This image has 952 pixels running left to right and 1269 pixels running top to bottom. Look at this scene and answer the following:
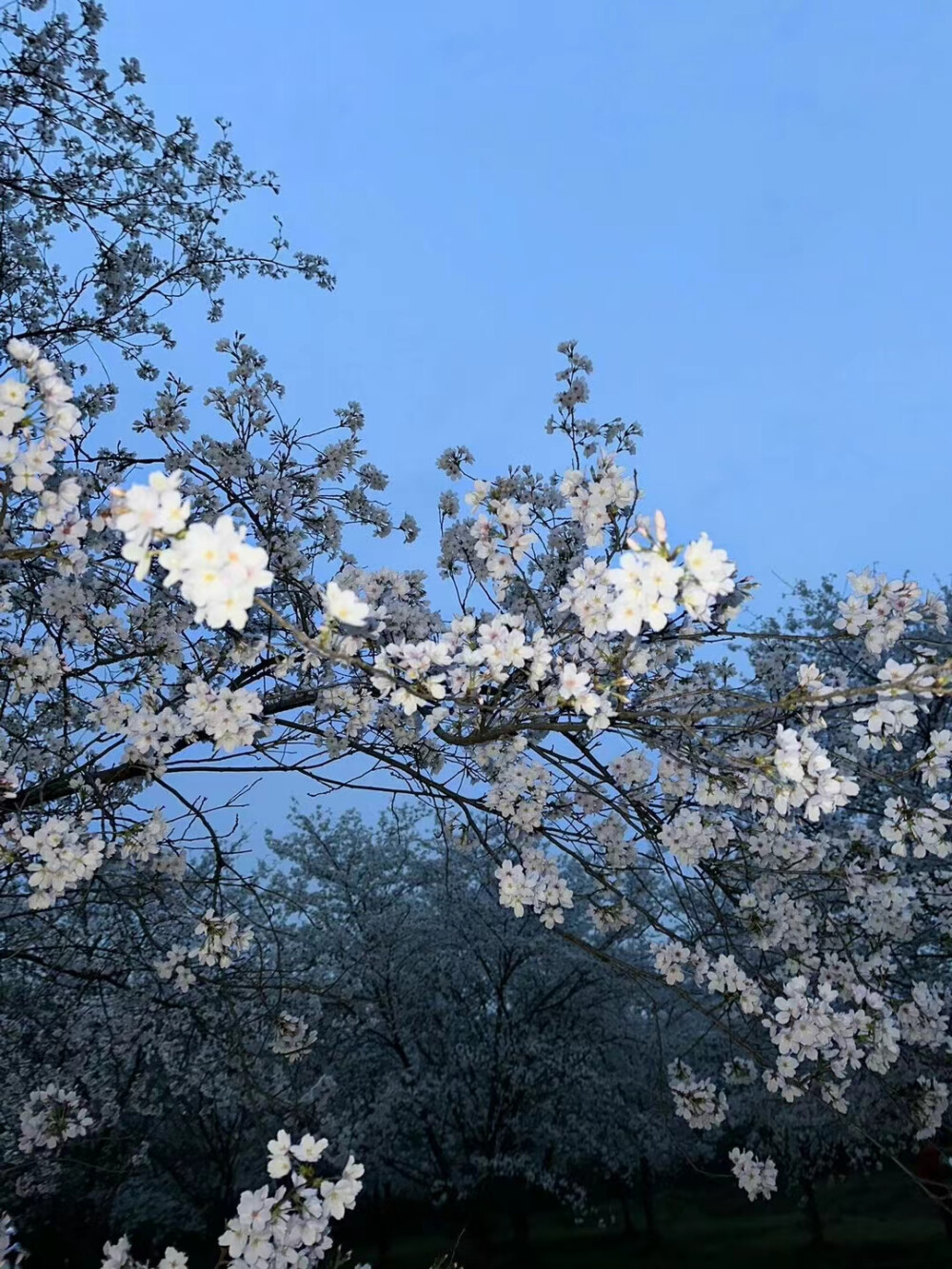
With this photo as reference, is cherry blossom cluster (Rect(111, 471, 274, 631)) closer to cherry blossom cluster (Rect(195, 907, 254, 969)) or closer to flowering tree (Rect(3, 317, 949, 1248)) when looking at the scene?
flowering tree (Rect(3, 317, 949, 1248))

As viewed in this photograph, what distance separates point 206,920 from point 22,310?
14.0 feet

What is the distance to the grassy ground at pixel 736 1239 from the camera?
14.6 meters

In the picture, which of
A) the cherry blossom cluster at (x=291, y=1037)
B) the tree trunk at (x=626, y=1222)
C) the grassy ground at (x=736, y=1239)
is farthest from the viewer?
the tree trunk at (x=626, y=1222)

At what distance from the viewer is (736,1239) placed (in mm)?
17453

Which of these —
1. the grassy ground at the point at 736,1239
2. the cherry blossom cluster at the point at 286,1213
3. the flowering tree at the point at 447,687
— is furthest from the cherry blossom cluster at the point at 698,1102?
the grassy ground at the point at 736,1239

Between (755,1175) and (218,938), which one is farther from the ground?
(218,938)

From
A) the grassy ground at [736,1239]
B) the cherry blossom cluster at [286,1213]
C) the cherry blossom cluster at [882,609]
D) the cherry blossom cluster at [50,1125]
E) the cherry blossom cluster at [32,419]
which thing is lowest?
the grassy ground at [736,1239]

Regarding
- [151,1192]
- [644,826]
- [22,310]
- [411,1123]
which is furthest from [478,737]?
[151,1192]

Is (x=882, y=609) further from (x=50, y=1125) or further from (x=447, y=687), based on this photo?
(x=50, y=1125)

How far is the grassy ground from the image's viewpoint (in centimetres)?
1465

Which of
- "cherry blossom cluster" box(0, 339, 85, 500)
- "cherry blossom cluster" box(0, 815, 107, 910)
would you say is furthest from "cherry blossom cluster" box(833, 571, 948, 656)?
"cherry blossom cluster" box(0, 815, 107, 910)

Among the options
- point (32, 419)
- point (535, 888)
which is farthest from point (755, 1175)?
point (32, 419)

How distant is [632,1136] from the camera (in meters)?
15.9

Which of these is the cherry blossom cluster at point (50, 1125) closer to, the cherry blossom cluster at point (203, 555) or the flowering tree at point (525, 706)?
the flowering tree at point (525, 706)
